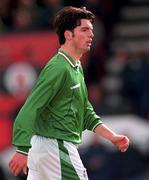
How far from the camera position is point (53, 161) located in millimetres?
7637

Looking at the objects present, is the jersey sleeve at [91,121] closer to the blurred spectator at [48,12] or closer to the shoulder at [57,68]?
the shoulder at [57,68]

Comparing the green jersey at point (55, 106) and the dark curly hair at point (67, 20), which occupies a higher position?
the dark curly hair at point (67, 20)

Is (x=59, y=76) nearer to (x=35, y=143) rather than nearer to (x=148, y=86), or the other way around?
(x=35, y=143)

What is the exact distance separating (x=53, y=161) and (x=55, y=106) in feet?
1.34

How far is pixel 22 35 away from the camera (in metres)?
15.1

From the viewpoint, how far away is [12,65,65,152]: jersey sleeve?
24.1 feet

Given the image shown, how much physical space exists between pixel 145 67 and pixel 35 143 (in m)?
7.04

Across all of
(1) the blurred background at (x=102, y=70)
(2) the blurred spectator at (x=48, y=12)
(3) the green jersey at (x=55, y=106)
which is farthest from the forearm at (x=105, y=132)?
(2) the blurred spectator at (x=48, y=12)

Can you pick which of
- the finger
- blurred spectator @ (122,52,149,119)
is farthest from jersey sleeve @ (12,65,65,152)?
blurred spectator @ (122,52,149,119)

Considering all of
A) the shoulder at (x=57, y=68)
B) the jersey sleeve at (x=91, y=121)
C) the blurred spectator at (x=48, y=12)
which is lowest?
the blurred spectator at (x=48, y=12)

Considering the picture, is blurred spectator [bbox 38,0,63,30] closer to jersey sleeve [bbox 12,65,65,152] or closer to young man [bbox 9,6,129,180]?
young man [bbox 9,6,129,180]

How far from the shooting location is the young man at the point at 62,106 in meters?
7.45

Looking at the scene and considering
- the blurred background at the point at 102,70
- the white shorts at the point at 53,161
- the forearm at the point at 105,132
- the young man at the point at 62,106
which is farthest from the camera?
the blurred background at the point at 102,70

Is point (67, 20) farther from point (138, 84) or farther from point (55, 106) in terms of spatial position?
point (138, 84)
